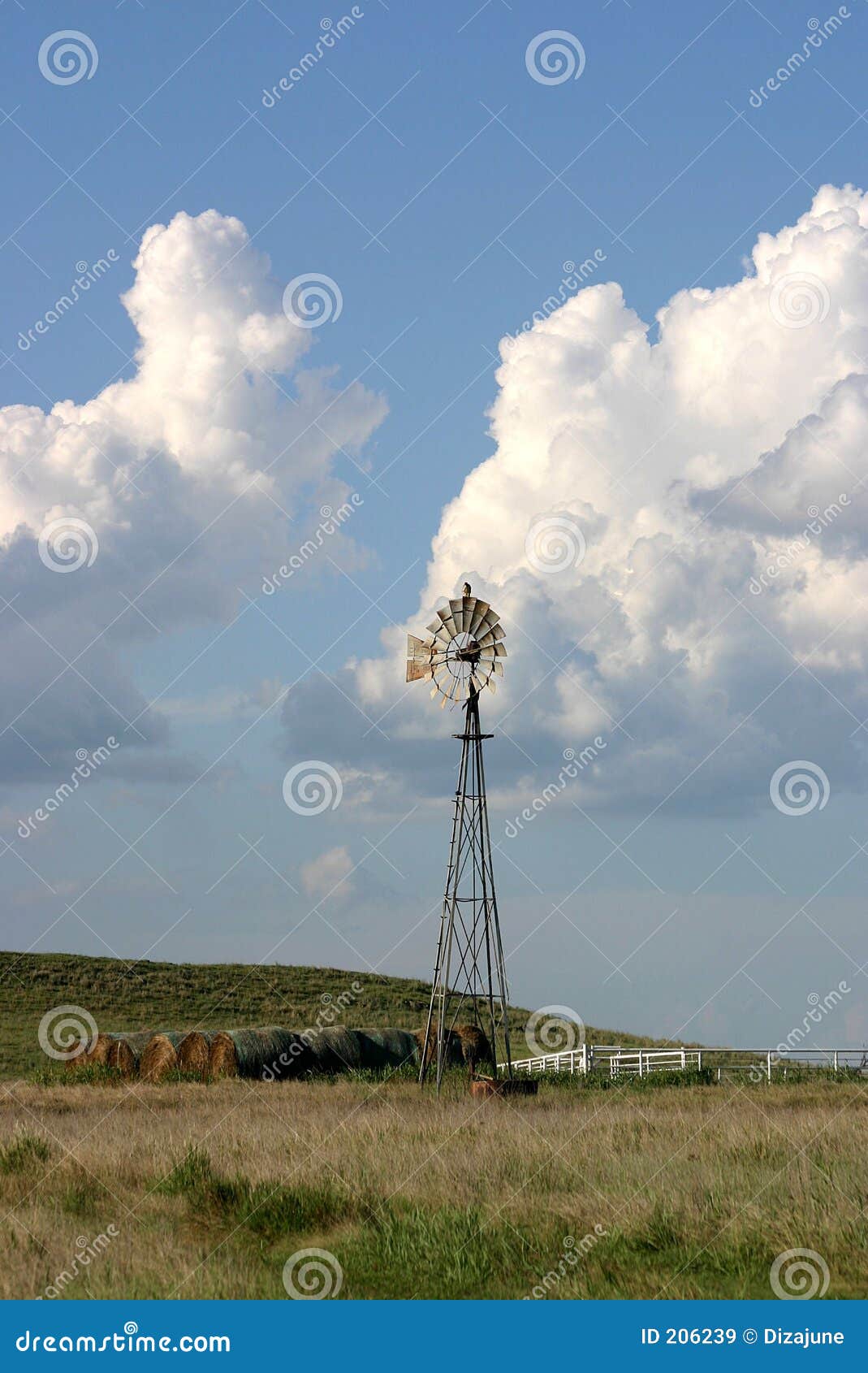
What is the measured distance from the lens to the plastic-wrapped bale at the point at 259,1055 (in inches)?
1361

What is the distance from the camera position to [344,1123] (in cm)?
2208

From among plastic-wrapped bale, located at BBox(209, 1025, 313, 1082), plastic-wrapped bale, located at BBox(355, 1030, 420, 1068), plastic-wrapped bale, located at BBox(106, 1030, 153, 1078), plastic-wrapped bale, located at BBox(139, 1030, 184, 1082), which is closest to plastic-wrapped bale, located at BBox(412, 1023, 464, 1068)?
plastic-wrapped bale, located at BBox(355, 1030, 420, 1068)

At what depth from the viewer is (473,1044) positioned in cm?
3934

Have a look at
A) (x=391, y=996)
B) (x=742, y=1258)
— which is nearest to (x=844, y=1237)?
(x=742, y=1258)

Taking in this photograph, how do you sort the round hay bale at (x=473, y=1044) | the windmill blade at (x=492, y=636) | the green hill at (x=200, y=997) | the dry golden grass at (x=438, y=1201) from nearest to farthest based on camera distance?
the dry golden grass at (x=438, y=1201)
the windmill blade at (x=492, y=636)
the round hay bale at (x=473, y=1044)
the green hill at (x=200, y=997)

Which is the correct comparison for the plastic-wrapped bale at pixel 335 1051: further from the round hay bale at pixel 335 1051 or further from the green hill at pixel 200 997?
the green hill at pixel 200 997

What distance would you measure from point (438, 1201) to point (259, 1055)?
67.3 feet

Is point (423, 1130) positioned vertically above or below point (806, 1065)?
below

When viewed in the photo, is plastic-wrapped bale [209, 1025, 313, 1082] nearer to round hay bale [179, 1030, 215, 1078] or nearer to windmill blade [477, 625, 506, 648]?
round hay bale [179, 1030, 215, 1078]

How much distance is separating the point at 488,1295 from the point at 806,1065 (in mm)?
28090

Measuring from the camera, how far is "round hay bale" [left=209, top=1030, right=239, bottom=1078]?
34438 mm

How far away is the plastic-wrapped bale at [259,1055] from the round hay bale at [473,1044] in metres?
5.08

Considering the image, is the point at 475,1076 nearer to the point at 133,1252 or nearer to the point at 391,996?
the point at 133,1252

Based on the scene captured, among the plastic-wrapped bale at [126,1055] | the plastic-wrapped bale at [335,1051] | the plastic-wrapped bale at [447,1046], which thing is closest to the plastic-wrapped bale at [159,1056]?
the plastic-wrapped bale at [126,1055]
